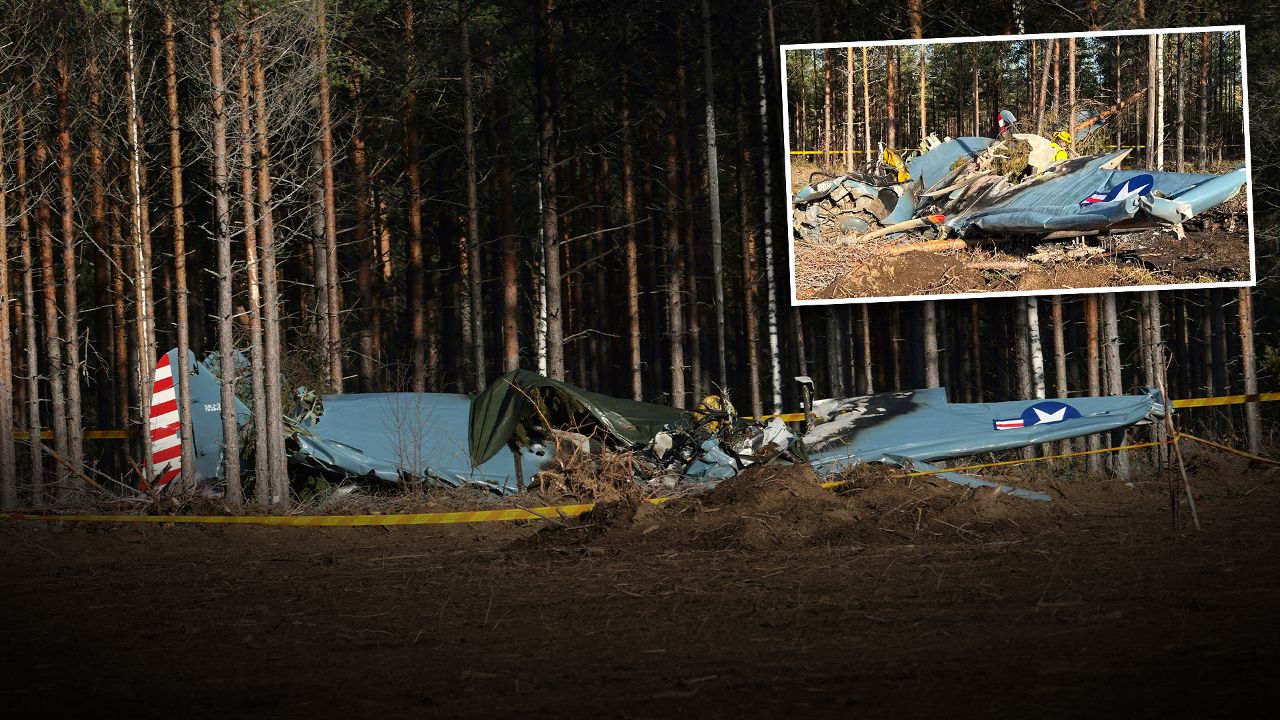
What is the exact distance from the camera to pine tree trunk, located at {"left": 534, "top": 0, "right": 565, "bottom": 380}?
20906mm

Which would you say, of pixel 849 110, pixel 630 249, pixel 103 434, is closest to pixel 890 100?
pixel 849 110

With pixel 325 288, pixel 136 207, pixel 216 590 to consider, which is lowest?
pixel 216 590

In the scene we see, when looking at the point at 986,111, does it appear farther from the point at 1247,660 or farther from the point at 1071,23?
the point at 1247,660

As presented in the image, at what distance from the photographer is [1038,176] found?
55.9ft

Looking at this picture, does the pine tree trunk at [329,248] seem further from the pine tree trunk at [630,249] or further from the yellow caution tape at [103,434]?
the pine tree trunk at [630,249]

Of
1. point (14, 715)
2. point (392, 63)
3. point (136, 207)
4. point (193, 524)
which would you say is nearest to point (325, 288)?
point (136, 207)

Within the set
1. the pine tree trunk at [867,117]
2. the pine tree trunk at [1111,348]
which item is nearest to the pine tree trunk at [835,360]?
the pine tree trunk at [867,117]

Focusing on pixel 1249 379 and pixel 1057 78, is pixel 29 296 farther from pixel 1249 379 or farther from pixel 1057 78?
pixel 1249 379

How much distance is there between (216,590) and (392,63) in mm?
13900

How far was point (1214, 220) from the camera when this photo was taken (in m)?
17.0

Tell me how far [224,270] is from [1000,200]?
405 inches

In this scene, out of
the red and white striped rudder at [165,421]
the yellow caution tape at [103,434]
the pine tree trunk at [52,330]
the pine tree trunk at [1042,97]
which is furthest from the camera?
the yellow caution tape at [103,434]

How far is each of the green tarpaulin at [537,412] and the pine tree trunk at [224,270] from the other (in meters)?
3.03

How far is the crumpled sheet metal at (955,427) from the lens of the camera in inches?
573
